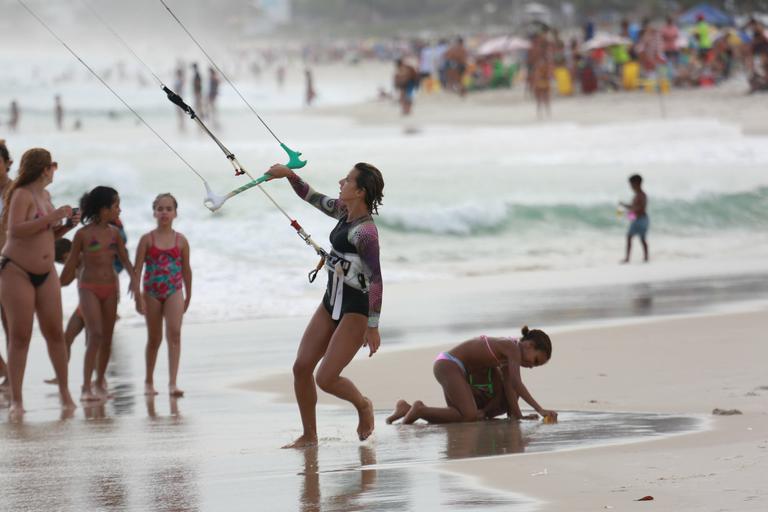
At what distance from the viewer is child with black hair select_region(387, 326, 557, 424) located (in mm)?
7410

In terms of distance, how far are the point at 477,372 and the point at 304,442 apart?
3.96 ft

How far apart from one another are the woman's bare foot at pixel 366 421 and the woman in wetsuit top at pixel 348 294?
78 millimetres

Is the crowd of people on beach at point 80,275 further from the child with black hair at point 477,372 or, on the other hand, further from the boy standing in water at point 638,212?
the boy standing in water at point 638,212

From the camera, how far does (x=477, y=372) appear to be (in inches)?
301

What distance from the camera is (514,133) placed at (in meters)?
35.9

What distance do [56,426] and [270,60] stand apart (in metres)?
126

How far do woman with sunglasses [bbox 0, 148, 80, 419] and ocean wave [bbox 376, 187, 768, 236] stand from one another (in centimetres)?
1274

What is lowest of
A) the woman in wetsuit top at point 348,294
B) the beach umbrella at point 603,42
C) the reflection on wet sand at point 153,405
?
the reflection on wet sand at point 153,405

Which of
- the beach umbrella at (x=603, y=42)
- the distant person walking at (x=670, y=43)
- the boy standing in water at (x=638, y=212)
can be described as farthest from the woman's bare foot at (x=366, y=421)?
the beach umbrella at (x=603, y=42)

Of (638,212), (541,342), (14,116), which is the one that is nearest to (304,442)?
(541,342)

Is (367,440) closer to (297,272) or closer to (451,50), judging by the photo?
(297,272)

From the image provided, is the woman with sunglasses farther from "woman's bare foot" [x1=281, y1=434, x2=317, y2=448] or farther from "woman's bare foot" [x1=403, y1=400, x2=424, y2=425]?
Result: "woman's bare foot" [x1=403, y1=400, x2=424, y2=425]

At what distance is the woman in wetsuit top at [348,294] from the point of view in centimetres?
657

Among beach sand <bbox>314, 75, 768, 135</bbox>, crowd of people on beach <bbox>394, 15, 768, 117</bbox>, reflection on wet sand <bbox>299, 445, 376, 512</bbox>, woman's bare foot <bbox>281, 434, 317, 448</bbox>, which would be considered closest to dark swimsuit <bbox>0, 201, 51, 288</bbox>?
woman's bare foot <bbox>281, 434, 317, 448</bbox>
